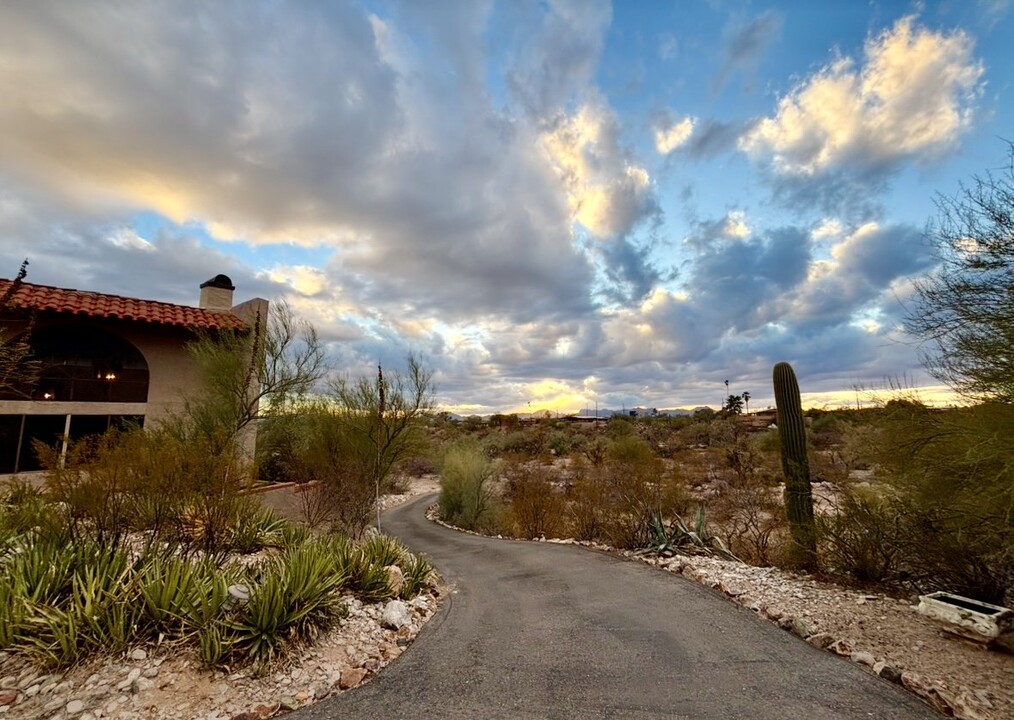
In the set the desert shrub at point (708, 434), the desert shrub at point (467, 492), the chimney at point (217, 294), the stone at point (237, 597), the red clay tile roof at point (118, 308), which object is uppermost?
the chimney at point (217, 294)

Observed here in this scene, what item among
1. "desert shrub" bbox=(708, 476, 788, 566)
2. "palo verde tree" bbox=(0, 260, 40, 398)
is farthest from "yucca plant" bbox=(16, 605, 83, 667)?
"desert shrub" bbox=(708, 476, 788, 566)

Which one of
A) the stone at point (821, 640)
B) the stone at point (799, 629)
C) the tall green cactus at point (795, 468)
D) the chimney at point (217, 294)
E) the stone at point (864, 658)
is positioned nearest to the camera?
the stone at point (864, 658)

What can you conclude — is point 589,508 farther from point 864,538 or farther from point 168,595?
point 168,595

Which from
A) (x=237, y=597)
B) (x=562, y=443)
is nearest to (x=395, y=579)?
(x=237, y=597)

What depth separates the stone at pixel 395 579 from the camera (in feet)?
23.7

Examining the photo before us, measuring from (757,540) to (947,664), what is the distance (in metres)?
5.19

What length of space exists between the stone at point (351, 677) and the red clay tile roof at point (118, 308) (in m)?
11.7

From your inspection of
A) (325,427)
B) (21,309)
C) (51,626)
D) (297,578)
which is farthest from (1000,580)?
(21,309)

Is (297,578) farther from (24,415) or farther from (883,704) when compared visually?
(24,415)

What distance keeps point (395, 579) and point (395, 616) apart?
1316mm

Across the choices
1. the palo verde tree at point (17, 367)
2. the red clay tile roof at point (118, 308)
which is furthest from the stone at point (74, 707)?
the red clay tile roof at point (118, 308)

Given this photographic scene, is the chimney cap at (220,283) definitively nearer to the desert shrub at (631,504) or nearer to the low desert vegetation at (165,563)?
the low desert vegetation at (165,563)

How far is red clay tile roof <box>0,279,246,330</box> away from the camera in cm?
1174

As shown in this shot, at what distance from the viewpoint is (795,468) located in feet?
31.0
